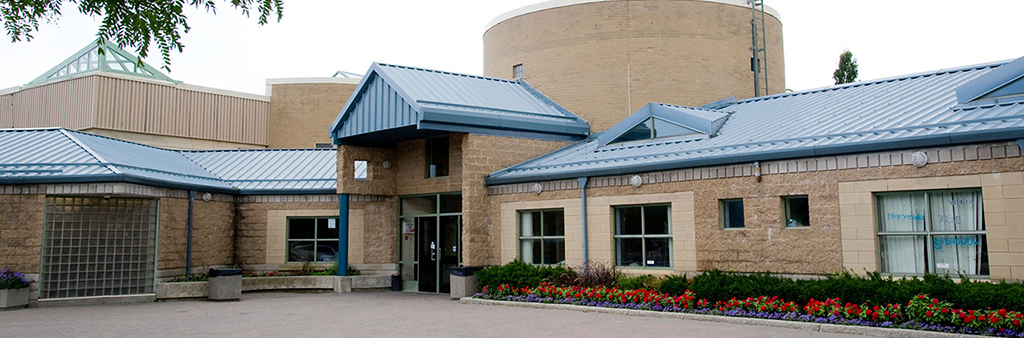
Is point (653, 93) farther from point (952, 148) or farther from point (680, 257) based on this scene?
point (952, 148)

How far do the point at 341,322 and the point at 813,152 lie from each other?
881 cm

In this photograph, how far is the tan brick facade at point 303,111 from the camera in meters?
36.8

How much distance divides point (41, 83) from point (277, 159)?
14042 mm

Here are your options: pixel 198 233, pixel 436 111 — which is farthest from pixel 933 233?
pixel 198 233

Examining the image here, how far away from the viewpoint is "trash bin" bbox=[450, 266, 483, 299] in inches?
757

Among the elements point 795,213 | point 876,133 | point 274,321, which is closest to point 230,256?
point 274,321

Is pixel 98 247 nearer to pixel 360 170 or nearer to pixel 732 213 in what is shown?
pixel 360 170

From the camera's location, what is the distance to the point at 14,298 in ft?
57.0

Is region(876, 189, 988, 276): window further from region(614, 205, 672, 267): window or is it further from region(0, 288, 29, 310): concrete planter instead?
region(0, 288, 29, 310): concrete planter

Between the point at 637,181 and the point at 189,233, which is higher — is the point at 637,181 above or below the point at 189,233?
above

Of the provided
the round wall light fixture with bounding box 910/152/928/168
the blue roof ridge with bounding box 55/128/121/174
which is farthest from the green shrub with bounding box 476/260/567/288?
the blue roof ridge with bounding box 55/128/121/174

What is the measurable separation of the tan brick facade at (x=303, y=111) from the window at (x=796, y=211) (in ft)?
82.9

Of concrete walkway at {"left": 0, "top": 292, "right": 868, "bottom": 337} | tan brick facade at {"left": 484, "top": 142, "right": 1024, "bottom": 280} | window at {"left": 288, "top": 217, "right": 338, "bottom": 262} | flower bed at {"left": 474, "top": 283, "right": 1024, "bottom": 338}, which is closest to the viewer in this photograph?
flower bed at {"left": 474, "top": 283, "right": 1024, "bottom": 338}

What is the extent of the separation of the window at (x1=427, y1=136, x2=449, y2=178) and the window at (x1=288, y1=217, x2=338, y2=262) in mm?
→ 3529
